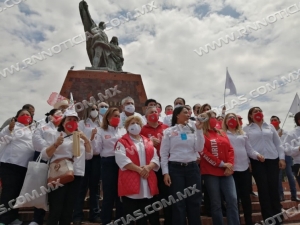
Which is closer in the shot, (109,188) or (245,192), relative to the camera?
(109,188)

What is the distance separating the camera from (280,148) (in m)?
4.73

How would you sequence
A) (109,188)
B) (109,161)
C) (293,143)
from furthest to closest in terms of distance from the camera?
(293,143)
(109,161)
(109,188)

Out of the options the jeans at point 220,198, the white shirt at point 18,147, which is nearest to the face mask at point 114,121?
the white shirt at point 18,147

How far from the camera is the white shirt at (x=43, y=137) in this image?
4.09 m

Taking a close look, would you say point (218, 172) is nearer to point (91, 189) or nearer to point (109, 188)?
point (109, 188)

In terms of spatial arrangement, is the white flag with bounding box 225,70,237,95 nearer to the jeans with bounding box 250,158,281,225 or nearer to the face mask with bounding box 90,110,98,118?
the jeans with bounding box 250,158,281,225

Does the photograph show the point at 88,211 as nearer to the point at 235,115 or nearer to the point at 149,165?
the point at 149,165

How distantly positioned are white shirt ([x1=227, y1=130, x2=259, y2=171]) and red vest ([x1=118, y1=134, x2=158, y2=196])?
144 centimetres

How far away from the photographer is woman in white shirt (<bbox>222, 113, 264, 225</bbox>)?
4.46m

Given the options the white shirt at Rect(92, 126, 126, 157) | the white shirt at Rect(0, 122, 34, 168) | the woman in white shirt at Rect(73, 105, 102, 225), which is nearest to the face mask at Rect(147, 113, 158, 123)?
the white shirt at Rect(92, 126, 126, 157)

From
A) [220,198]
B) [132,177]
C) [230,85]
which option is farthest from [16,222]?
[230,85]

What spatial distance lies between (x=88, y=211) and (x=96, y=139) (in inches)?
53.9

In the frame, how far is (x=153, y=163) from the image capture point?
390cm

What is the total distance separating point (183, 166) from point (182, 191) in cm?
33
